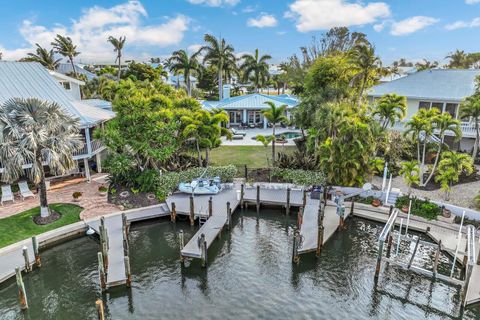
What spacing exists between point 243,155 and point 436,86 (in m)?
20.2

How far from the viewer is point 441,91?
3128 centimetres

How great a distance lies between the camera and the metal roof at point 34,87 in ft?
77.8

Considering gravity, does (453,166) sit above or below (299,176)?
above

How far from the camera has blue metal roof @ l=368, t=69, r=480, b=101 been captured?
30438mm

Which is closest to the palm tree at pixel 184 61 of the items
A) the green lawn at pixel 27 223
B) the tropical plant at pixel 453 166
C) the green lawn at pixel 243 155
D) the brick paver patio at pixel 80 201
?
the green lawn at pixel 243 155

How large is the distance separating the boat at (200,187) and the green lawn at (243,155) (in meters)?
6.09

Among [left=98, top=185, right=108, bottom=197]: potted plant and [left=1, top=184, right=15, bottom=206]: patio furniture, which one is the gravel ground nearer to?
[left=98, top=185, right=108, bottom=197]: potted plant

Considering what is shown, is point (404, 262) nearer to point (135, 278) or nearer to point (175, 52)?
point (135, 278)

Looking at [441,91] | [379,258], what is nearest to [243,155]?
[379,258]

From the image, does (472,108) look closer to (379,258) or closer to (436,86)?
(436,86)

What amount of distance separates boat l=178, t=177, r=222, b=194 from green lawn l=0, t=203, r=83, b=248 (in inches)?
265

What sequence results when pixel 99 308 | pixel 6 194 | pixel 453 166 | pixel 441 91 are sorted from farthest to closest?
pixel 441 91 < pixel 6 194 < pixel 453 166 < pixel 99 308

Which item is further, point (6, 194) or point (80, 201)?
point (80, 201)

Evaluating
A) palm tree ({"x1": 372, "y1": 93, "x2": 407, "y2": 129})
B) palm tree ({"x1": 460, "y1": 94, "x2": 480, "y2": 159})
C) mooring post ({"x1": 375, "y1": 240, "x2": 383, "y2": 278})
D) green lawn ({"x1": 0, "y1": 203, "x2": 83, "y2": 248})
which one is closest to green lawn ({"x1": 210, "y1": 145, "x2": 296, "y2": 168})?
palm tree ({"x1": 372, "y1": 93, "x2": 407, "y2": 129})
